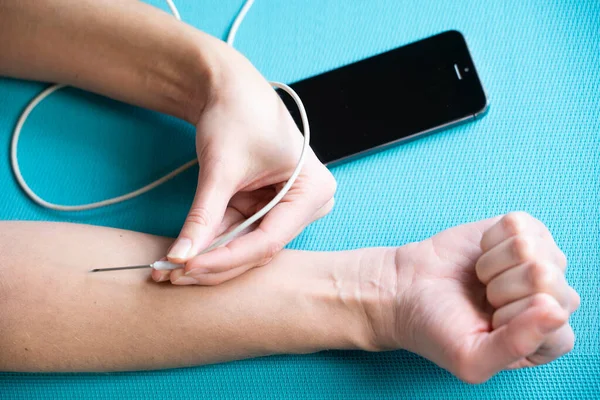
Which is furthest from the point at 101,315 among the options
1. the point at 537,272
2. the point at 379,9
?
the point at 379,9

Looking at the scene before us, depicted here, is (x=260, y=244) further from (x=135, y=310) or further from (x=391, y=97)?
(x=391, y=97)

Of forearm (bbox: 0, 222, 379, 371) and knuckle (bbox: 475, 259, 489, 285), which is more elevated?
knuckle (bbox: 475, 259, 489, 285)

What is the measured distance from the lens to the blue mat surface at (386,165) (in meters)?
0.80

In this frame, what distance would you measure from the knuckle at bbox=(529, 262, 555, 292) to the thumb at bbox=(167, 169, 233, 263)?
1.23ft

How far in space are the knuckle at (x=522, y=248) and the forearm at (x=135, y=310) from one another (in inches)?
9.5

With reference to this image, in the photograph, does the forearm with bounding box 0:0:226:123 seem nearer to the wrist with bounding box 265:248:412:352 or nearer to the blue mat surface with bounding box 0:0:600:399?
the blue mat surface with bounding box 0:0:600:399

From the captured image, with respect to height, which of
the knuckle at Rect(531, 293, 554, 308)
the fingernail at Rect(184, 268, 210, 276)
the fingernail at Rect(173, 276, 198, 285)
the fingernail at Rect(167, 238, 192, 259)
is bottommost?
the fingernail at Rect(173, 276, 198, 285)

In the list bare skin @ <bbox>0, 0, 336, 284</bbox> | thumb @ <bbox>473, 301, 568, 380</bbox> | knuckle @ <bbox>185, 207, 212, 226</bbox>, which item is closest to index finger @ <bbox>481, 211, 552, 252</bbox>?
thumb @ <bbox>473, 301, 568, 380</bbox>

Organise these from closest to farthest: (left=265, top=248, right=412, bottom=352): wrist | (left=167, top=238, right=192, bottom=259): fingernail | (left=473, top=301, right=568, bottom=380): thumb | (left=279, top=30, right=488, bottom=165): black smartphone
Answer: (left=473, top=301, right=568, bottom=380): thumb
(left=167, top=238, right=192, bottom=259): fingernail
(left=265, top=248, right=412, bottom=352): wrist
(left=279, top=30, right=488, bottom=165): black smartphone

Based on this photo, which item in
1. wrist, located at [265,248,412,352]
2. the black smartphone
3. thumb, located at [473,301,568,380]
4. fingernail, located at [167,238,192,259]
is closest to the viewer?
thumb, located at [473,301,568,380]

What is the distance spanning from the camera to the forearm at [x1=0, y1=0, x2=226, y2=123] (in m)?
0.81

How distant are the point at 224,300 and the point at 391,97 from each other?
17.7 inches

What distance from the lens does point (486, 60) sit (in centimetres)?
96

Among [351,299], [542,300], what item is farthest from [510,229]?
[351,299]
